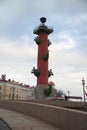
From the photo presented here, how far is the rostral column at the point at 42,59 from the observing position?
2235 inches

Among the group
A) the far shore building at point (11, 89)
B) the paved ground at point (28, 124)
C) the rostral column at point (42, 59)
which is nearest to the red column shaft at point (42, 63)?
the rostral column at point (42, 59)

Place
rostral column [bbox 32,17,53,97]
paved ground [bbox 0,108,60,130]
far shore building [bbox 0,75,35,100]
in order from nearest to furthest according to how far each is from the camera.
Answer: paved ground [bbox 0,108,60,130], rostral column [bbox 32,17,53,97], far shore building [bbox 0,75,35,100]

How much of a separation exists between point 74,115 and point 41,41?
4692 cm

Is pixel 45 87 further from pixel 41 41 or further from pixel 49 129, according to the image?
pixel 49 129

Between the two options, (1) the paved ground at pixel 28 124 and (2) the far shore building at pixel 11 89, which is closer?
(1) the paved ground at pixel 28 124

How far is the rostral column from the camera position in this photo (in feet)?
186

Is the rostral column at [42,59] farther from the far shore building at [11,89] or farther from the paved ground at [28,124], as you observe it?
the far shore building at [11,89]

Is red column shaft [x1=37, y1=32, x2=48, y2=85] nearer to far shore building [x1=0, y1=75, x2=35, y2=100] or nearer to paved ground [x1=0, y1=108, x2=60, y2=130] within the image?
paved ground [x1=0, y1=108, x2=60, y2=130]

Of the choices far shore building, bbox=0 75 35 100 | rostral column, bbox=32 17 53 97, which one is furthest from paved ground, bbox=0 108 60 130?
far shore building, bbox=0 75 35 100

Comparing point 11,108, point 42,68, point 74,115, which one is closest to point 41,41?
point 42,68

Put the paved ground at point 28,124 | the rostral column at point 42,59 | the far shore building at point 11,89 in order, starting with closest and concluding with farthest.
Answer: the paved ground at point 28,124
the rostral column at point 42,59
the far shore building at point 11,89

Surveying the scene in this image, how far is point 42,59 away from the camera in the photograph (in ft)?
189

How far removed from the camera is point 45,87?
5622cm

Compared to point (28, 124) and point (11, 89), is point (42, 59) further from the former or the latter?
point (11, 89)
